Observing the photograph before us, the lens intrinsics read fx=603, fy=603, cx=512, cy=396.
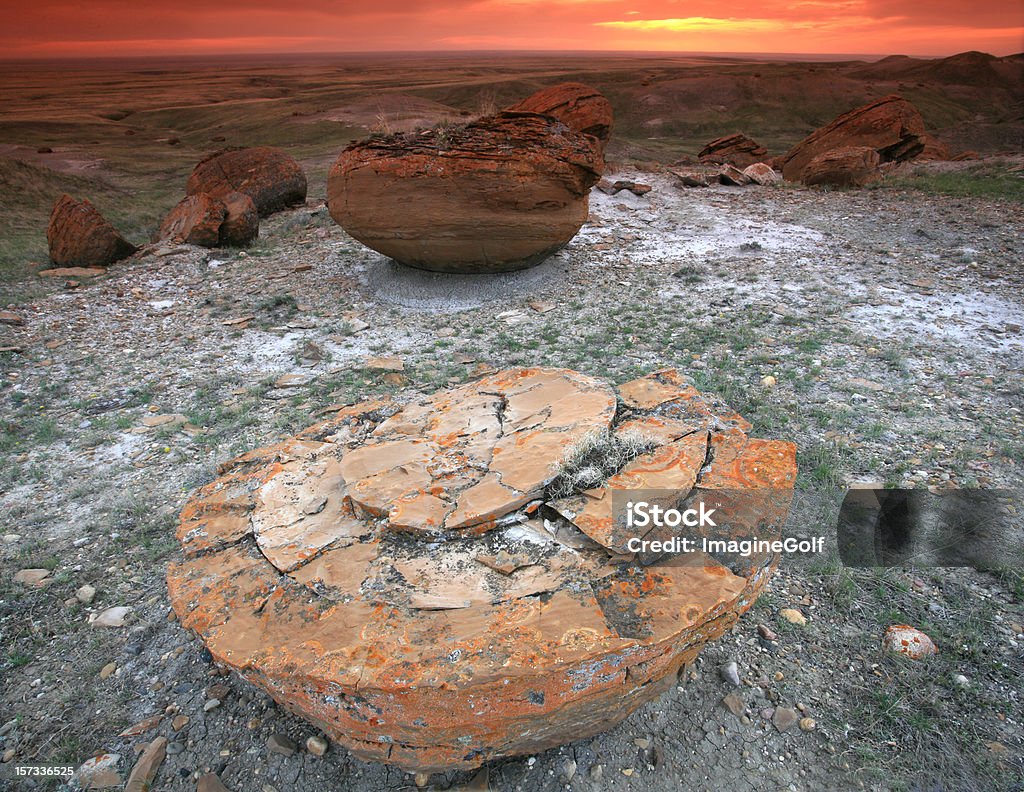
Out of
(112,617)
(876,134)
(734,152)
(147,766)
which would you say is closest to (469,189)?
(112,617)

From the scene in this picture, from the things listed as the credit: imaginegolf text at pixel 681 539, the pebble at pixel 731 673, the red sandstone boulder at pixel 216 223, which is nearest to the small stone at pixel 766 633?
the pebble at pixel 731 673

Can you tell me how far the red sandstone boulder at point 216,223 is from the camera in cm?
857

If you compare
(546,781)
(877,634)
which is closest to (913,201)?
(877,634)

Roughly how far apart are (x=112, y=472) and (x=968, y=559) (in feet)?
15.7

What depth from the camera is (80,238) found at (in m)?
8.05

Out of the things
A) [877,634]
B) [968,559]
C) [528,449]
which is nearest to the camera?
[528,449]

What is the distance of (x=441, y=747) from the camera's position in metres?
1.65

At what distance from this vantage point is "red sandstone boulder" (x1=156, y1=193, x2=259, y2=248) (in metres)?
8.57

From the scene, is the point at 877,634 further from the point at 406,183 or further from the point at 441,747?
the point at 406,183

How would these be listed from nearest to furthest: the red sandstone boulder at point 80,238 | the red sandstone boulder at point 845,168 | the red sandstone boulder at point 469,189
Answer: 1. the red sandstone boulder at point 469,189
2. the red sandstone boulder at point 80,238
3. the red sandstone boulder at point 845,168

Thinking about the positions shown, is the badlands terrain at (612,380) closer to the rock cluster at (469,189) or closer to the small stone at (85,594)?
the small stone at (85,594)

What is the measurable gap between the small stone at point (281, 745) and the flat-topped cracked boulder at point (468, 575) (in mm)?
423

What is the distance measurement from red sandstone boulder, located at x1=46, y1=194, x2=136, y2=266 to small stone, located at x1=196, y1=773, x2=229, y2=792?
8.34 meters

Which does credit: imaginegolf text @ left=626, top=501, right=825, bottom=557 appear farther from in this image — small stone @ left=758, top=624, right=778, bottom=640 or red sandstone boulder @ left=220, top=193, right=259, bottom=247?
red sandstone boulder @ left=220, top=193, right=259, bottom=247
